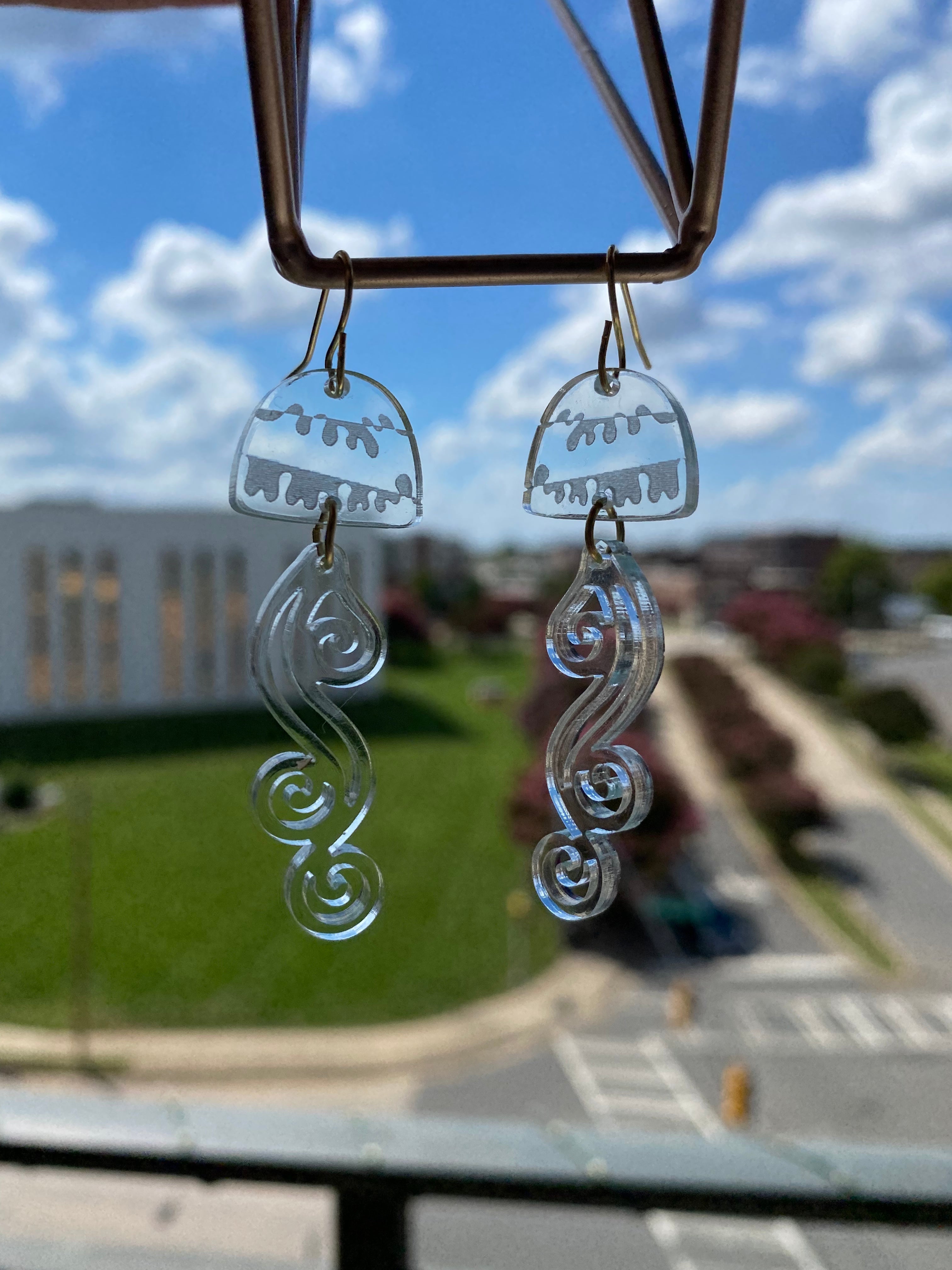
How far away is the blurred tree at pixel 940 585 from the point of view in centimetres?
923

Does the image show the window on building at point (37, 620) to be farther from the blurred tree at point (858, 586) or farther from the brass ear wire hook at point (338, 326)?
the brass ear wire hook at point (338, 326)

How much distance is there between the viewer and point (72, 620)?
7.90 metres

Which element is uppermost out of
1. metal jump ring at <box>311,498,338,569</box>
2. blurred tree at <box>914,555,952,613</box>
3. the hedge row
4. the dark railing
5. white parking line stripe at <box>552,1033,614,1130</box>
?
blurred tree at <box>914,555,952,613</box>

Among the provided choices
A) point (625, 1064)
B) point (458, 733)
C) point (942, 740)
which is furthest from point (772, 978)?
point (458, 733)

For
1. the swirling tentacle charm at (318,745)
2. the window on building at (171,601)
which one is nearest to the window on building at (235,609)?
the window on building at (171,601)

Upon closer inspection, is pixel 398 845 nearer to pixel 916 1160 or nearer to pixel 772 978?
pixel 772 978

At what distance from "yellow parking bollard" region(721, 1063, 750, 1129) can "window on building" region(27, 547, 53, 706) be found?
589cm

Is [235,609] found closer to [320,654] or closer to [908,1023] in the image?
[908,1023]

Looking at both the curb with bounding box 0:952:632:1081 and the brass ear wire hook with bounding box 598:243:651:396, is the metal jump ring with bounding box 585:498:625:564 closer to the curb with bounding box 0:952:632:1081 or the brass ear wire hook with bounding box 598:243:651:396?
the brass ear wire hook with bounding box 598:243:651:396

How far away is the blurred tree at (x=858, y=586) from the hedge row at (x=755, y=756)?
6.86 feet

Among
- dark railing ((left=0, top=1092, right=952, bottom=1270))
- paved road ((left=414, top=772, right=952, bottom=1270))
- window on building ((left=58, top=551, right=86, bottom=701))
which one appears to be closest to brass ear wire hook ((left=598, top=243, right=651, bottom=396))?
dark railing ((left=0, top=1092, right=952, bottom=1270))

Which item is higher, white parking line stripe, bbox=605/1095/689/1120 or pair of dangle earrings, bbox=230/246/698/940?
pair of dangle earrings, bbox=230/246/698/940

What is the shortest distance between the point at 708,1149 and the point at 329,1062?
405 cm

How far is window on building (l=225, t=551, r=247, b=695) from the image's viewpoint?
7.87 m
